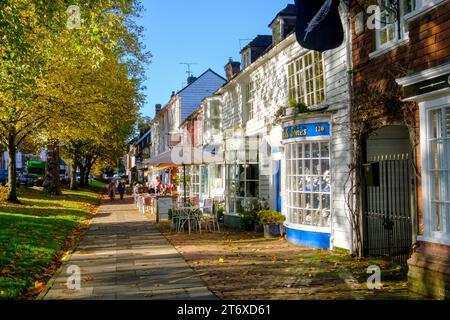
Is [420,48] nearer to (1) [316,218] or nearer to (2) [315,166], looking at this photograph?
(2) [315,166]

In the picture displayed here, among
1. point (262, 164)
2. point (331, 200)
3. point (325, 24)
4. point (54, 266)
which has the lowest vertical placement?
point (54, 266)

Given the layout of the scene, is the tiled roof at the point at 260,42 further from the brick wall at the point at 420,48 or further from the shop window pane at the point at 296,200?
the brick wall at the point at 420,48

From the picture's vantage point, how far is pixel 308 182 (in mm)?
12547

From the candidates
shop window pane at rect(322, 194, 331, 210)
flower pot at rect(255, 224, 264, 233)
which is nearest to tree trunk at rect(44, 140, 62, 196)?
flower pot at rect(255, 224, 264, 233)

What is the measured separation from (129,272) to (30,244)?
4.26m

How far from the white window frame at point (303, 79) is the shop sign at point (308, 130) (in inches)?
35.1

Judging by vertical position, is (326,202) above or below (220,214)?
above

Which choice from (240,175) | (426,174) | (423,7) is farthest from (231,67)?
(426,174)

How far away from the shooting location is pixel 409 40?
8250mm

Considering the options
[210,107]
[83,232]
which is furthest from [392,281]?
[210,107]

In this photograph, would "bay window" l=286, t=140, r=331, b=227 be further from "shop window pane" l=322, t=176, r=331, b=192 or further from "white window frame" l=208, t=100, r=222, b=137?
"white window frame" l=208, t=100, r=222, b=137

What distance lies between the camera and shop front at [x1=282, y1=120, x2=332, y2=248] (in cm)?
1202

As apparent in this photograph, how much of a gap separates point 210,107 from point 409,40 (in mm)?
17499
